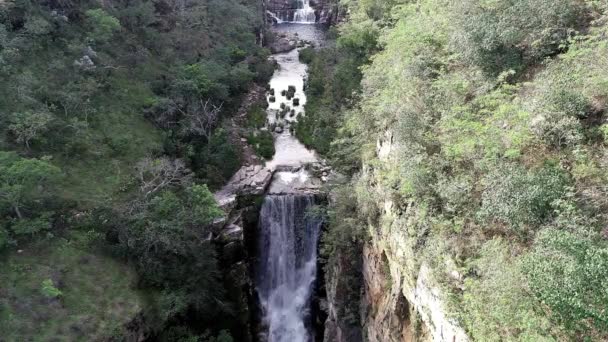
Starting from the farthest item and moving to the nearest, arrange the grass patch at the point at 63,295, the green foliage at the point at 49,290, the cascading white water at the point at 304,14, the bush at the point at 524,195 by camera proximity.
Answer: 1. the cascading white water at the point at 304,14
2. the green foliage at the point at 49,290
3. the grass patch at the point at 63,295
4. the bush at the point at 524,195

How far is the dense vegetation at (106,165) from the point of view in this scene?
19.7 m

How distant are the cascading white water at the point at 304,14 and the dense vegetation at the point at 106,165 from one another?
28.2 metres

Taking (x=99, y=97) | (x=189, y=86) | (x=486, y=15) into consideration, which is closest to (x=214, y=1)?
(x=189, y=86)

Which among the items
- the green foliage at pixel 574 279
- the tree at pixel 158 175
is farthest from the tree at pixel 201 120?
the green foliage at pixel 574 279

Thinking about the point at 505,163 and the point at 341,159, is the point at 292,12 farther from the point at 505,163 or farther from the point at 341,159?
the point at 505,163

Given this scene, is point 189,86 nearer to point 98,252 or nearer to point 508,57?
point 98,252

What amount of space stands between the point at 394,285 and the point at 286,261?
12.5 metres

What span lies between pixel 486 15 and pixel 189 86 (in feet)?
70.3

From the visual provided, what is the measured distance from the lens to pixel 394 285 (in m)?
15.8

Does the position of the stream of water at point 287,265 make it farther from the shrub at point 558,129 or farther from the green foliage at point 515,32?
the shrub at point 558,129

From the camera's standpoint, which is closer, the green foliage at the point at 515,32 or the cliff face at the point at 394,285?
the cliff face at the point at 394,285

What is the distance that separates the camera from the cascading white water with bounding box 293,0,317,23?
60.6 metres

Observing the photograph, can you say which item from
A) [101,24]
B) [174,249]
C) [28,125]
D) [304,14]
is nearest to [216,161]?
[174,249]

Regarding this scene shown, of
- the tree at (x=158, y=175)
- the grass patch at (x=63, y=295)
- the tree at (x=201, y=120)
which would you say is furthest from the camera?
the tree at (x=201, y=120)
